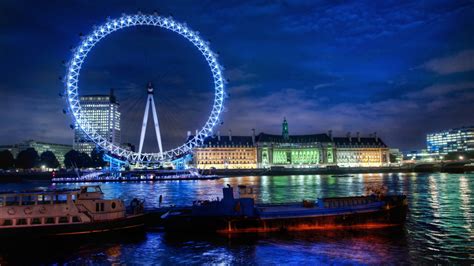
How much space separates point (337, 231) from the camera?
31094 millimetres

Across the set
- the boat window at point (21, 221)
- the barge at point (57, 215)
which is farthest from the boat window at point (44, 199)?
the boat window at point (21, 221)

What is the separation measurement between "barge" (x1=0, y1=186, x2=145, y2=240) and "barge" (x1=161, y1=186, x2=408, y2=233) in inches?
186

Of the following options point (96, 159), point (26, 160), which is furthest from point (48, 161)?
point (96, 159)

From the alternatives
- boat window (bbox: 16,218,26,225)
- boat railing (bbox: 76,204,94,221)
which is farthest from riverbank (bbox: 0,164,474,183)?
boat window (bbox: 16,218,26,225)

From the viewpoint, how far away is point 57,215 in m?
29.0

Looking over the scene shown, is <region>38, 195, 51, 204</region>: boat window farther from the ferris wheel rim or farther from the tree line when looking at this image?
the tree line

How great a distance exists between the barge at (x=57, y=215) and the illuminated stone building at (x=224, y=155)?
156m

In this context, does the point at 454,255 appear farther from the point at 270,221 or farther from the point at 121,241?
the point at 121,241

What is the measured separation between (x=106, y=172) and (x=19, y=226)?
354 feet

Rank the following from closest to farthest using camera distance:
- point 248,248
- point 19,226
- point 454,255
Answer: point 454,255 → point 248,248 → point 19,226

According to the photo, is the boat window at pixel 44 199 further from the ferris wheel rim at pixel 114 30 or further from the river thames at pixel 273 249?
the ferris wheel rim at pixel 114 30

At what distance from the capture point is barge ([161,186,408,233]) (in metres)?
30.8

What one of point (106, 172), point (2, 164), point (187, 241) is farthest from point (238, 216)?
point (2, 164)

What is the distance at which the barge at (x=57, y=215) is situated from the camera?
28173 millimetres
